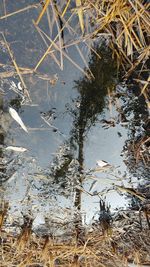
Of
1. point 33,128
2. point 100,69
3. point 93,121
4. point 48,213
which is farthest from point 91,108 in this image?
point 48,213

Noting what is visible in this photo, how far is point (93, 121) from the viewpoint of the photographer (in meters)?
2.44

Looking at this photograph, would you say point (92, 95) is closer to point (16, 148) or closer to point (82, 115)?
point (82, 115)

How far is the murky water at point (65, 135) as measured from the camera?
7.13 ft

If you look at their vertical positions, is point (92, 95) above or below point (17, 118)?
above

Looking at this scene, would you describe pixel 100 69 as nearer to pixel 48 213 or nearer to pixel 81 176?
pixel 81 176

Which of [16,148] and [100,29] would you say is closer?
[100,29]

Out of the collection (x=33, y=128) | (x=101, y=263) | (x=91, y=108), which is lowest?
(x=101, y=263)

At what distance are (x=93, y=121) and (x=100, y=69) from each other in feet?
1.45

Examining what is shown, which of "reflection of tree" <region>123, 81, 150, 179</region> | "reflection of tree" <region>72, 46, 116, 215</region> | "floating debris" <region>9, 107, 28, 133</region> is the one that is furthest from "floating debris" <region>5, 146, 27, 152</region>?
"reflection of tree" <region>123, 81, 150, 179</region>

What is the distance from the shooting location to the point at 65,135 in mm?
2451

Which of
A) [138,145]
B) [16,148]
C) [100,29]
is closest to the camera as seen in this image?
[100,29]

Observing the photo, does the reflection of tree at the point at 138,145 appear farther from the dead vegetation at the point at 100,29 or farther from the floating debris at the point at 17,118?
the floating debris at the point at 17,118

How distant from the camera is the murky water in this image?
2.17 metres

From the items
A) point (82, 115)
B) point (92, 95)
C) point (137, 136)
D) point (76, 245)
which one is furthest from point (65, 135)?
point (76, 245)
